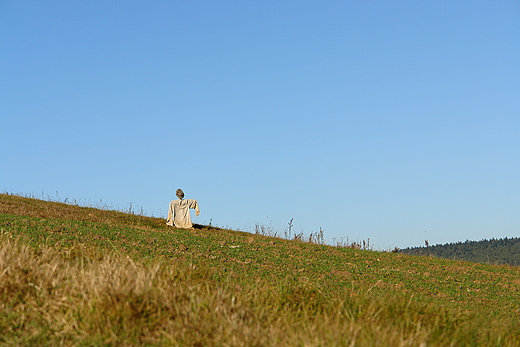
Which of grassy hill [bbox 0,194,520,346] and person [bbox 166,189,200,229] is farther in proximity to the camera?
person [bbox 166,189,200,229]

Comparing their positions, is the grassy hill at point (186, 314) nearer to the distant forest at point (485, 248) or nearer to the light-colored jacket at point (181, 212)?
the light-colored jacket at point (181, 212)

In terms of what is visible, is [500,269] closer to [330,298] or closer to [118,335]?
[330,298]

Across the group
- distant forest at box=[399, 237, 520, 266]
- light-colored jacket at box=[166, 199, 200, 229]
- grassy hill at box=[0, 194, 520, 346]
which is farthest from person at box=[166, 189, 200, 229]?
distant forest at box=[399, 237, 520, 266]

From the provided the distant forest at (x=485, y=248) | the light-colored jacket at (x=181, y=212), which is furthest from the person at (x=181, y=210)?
the distant forest at (x=485, y=248)

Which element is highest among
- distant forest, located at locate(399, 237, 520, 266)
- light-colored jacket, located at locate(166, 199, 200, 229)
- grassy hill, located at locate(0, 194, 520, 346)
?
distant forest, located at locate(399, 237, 520, 266)

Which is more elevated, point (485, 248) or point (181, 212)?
point (485, 248)

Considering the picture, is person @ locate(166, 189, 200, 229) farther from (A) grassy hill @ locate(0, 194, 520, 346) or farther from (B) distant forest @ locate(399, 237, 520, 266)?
(B) distant forest @ locate(399, 237, 520, 266)

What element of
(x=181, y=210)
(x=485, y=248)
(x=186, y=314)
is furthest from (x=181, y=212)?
(x=485, y=248)

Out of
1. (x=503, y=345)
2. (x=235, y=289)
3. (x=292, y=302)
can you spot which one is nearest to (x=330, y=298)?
(x=292, y=302)

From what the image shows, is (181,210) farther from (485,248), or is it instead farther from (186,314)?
(485,248)

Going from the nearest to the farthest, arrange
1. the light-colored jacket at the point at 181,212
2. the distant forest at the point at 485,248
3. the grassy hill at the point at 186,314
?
the grassy hill at the point at 186,314
the light-colored jacket at the point at 181,212
the distant forest at the point at 485,248

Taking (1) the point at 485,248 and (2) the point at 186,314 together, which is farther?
(1) the point at 485,248

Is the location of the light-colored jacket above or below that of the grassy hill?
above

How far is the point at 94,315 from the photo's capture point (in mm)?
5297
